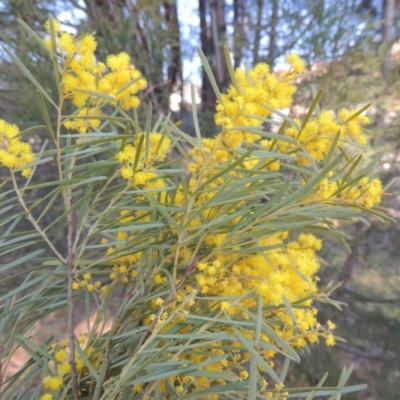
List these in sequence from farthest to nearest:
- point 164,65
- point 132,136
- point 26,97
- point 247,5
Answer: point 247,5
point 164,65
point 26,97
point 132,136

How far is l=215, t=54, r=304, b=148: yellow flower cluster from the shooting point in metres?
0.21

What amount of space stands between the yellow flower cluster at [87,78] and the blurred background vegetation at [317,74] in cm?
47

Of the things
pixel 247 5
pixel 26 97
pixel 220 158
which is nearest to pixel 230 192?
pixel 220 158

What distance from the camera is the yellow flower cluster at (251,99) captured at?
206mm

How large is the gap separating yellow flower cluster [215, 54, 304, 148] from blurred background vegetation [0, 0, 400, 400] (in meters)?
0.53

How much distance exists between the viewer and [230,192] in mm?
214

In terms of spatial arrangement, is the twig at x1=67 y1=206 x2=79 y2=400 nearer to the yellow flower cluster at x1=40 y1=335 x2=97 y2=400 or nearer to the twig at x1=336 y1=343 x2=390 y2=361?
the yellow flower cluster at x1=40 y1=335 x2=97 y2=400

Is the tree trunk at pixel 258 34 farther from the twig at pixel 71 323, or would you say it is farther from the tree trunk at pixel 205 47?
the twig at pixel 71 323

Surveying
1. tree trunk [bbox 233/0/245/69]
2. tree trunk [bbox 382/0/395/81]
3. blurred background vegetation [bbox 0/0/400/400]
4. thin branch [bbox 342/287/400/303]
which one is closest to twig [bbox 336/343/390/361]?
blurred background vegetation [bbox 0/0/400/400]

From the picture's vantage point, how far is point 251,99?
0.69 ft

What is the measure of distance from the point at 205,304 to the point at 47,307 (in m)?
0.12

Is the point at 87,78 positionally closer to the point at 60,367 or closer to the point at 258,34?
the point at 60,367

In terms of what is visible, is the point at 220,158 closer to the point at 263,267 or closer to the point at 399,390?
the point at 263,267

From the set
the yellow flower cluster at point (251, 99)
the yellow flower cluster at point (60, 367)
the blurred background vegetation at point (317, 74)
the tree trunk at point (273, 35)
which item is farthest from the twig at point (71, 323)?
the tree trunk at point (273, 35)
